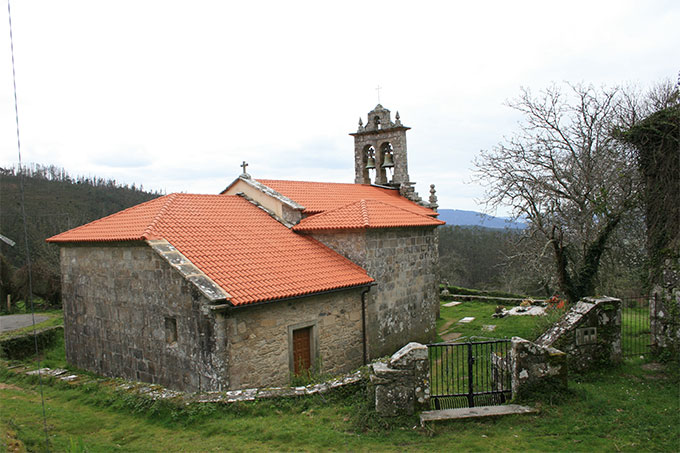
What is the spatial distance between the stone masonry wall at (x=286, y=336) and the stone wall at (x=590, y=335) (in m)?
4.61

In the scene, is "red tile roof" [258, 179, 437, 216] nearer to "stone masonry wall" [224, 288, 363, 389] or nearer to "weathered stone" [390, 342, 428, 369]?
"stone masonry wall" [224, 288, 363, 389]

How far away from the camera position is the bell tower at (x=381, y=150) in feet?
67.2

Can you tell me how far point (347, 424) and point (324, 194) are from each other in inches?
418

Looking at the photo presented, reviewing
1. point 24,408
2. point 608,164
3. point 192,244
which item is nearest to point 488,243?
point 608,164

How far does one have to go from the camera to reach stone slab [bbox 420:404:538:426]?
6168mm

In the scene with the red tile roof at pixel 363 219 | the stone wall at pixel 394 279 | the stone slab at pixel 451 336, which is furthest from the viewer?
the stone slab at pixel 451 336

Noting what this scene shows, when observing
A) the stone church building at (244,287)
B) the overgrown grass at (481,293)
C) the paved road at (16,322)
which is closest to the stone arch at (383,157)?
the stone church building at (244,287)

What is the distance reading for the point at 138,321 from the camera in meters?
10.5

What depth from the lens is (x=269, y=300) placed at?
9.05 metres

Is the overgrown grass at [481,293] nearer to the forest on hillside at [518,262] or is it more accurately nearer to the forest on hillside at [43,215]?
the forest on hillside at [518,262]

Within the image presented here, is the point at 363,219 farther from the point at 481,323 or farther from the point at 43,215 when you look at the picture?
the point at 43,215

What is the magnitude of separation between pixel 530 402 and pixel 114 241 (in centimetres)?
958

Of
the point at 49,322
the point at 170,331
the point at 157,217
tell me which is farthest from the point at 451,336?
the point at 49,322

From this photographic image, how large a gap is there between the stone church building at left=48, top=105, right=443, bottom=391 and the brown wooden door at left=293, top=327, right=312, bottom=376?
27 mm
